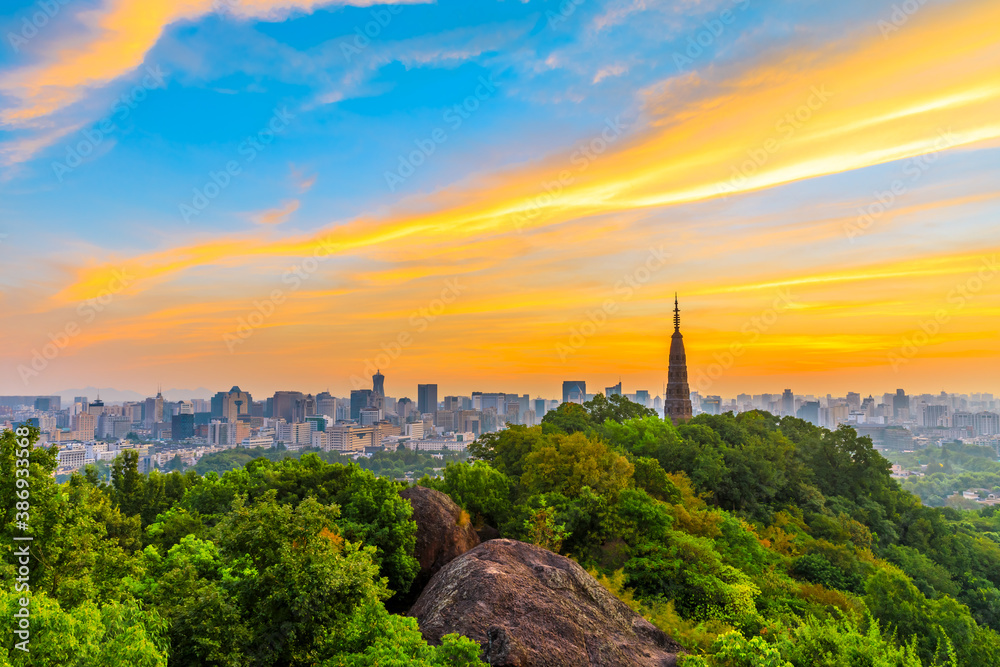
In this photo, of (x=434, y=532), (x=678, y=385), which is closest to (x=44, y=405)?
(x=678, y=385)

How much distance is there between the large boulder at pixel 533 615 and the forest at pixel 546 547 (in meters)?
1.41

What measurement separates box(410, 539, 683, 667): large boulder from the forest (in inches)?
55.4

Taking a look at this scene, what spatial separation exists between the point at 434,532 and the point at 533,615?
33.2 feet

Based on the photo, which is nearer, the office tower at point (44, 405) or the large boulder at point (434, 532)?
the large boulder at point (434, 532)

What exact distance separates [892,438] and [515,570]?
640 feet

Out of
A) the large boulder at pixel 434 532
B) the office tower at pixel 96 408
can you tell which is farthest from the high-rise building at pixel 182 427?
the large boulder at pixel 434 532

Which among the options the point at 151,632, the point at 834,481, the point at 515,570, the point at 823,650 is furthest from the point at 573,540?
the point at 834,481

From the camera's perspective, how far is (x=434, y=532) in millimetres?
22625

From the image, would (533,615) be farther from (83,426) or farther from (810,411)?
(810,411)

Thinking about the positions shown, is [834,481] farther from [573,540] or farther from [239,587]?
[239,587]

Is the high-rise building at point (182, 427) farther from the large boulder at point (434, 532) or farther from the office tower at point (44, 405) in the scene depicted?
the large boulder at point (434, 532)

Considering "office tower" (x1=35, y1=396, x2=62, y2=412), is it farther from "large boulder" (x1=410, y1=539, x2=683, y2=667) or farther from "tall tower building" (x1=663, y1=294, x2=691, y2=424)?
"large boulder" (x1=410, y1=539, x2=683, y2=667)

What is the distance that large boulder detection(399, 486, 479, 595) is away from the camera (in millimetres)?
21984

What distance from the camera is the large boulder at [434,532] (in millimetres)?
21984
